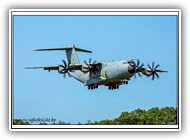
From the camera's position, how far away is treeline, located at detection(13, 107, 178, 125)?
11.4 m

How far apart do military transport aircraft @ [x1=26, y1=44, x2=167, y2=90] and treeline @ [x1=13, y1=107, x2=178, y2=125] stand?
0.61 meters

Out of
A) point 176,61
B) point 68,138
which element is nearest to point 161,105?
point 176,61

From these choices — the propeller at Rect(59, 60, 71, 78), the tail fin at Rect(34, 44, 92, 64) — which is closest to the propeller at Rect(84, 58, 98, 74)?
the tail fin at Rect(34, 44, 92, 64)

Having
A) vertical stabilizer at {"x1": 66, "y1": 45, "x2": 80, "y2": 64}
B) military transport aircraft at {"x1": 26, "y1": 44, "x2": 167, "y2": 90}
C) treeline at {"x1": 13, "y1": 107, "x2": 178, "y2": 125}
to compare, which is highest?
vertical stabilizer at {"x1": 66, "y1": 45, "x2": 80, "y2": 64}

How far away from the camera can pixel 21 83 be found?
11.5 meters

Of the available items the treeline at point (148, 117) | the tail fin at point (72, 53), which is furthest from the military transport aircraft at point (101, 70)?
the treeline at point (148, 117)

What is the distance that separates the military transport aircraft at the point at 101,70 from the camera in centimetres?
1170

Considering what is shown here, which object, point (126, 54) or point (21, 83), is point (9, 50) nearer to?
point (21, 83)

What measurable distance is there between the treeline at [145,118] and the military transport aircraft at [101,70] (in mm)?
613

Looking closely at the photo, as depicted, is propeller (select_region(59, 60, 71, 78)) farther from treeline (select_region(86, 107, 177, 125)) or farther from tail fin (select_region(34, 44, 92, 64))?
treeline (select_region(86, 107, 177, 125))

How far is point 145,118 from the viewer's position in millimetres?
11516

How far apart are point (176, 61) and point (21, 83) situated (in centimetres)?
279

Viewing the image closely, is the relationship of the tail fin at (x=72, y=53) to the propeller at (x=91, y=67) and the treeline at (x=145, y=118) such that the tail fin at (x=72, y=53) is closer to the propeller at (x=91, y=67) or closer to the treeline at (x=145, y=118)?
the propeller at (x=91, y=67)

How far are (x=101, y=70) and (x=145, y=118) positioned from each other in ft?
4.66
